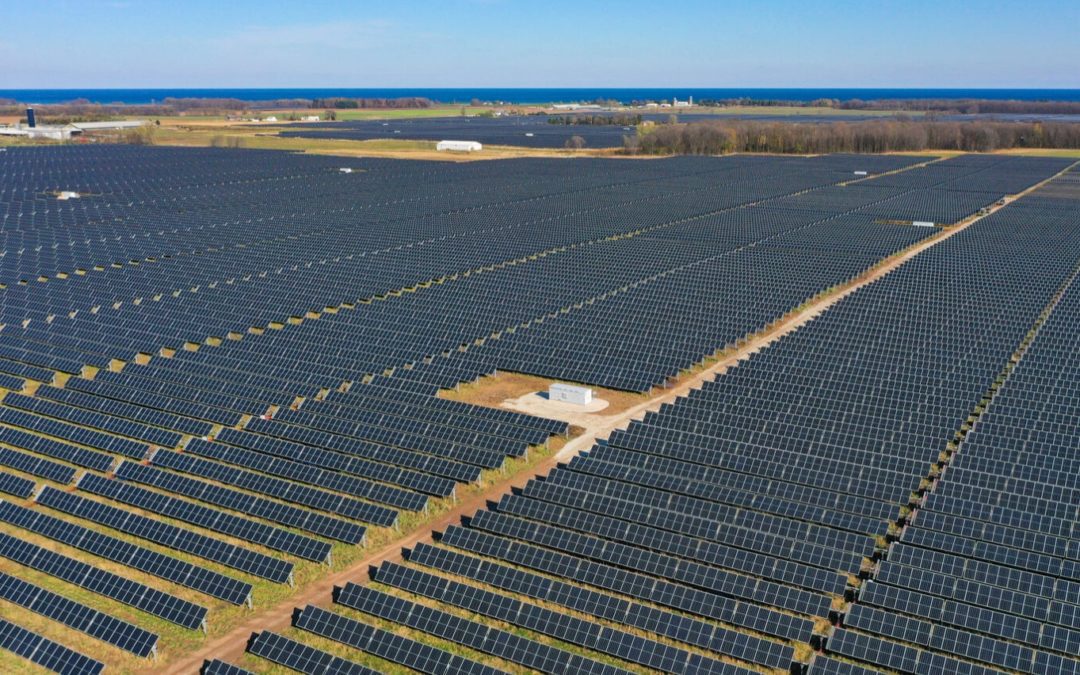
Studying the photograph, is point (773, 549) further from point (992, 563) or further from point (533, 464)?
point (533, 464)

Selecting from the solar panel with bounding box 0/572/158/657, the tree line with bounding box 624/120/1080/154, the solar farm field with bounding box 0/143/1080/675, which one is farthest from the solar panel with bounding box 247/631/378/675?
the tree line with bounding box 624/120/1080/154

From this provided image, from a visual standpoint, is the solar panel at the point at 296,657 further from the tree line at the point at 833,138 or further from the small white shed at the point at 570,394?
the tree line at the point at 833,138

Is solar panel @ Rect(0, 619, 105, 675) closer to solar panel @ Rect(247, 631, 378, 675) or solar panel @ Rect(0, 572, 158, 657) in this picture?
solar panel @ Rect(0, 572, 158, 657)

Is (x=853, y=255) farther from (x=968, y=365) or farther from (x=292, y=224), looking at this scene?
(x=292, y=224)

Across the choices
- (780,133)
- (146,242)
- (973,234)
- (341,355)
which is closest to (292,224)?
(146,242)

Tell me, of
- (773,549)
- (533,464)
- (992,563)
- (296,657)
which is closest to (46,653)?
(296,657)

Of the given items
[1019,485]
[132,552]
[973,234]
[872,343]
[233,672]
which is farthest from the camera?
[973,234]

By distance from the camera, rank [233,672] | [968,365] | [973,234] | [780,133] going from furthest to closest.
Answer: [780,133]
[973,234]
[968,365]
[233,672]
